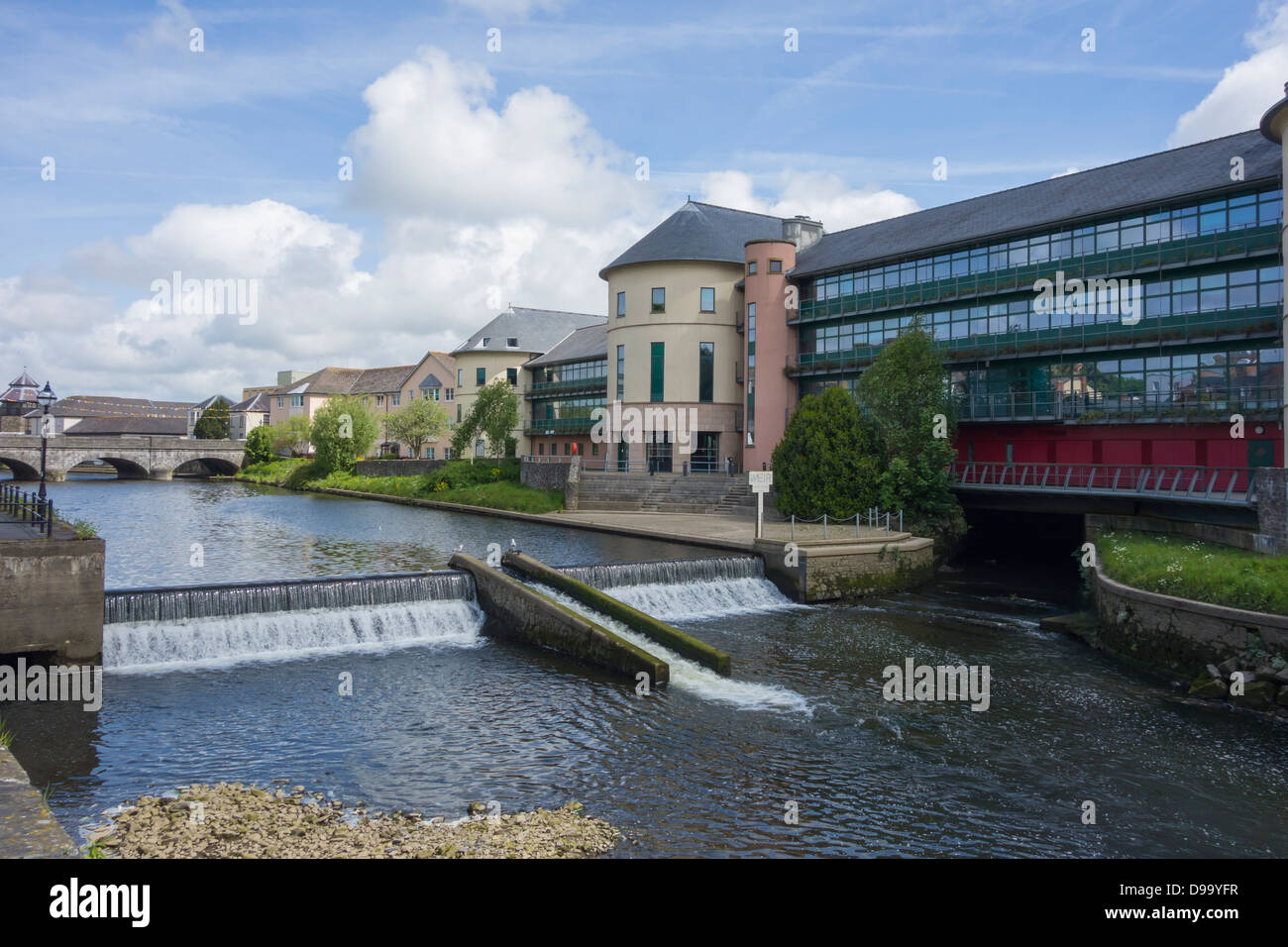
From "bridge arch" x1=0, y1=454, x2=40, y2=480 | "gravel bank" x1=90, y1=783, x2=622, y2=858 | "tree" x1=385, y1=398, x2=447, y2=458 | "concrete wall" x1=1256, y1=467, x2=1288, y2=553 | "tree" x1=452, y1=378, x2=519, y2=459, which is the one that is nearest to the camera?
"gravel bank" x1=90, y1=783, x2=622, y2=858

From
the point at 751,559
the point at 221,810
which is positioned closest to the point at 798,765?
the point at 221,810

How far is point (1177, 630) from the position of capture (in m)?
18.0

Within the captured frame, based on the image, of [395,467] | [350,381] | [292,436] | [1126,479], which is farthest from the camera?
[350,381]

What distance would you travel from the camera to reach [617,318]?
51875 millimetres

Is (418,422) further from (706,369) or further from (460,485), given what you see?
(706,369)

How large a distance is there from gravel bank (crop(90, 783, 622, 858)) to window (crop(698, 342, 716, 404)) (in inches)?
1541

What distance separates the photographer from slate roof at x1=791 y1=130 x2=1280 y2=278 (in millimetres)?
31948

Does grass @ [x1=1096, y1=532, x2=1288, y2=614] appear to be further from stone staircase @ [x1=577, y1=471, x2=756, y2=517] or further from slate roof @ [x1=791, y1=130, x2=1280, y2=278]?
stone staircase @ [x1=577, y1=471, x2=756, y2=517]

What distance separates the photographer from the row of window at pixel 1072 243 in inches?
1214

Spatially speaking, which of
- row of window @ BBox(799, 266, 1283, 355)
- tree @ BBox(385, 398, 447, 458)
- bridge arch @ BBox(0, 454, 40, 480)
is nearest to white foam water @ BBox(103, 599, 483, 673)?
row of window @ BBox(799, 266, 1283, 355)

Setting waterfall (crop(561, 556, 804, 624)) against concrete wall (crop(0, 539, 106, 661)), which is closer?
concrete wall (crop(0, 539, 106, 661))

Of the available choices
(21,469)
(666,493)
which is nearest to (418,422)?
(666,493)

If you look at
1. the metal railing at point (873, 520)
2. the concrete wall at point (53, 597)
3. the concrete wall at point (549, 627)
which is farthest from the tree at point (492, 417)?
the concrete wall at point (53, 597)

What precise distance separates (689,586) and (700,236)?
2975cm
